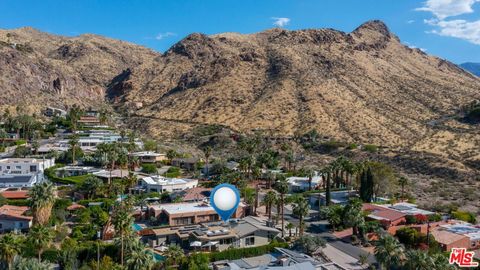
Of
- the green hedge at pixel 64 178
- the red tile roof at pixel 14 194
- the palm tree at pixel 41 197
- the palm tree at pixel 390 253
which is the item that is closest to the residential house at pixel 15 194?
the red tile roof at pixel 14 194

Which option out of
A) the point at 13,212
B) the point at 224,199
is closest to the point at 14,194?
the point at 13,212

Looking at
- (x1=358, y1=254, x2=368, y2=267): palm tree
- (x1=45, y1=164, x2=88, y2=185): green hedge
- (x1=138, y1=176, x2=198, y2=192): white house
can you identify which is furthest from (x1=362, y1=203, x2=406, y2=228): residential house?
(x1=45, y1=164, x2=88, y2=185): green hedge

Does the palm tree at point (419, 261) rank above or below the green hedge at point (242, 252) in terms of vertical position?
above

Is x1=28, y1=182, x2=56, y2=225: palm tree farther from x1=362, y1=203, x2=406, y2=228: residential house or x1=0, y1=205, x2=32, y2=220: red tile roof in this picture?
x1=362, y1=203, x2=406, y2=228: residential house

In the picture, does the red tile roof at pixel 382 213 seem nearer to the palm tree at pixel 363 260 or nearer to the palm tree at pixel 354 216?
the palm tree at pixel 354 216

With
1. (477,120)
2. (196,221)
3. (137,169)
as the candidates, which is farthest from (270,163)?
(477,120)

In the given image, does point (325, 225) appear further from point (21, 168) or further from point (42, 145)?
point (42, 145)
